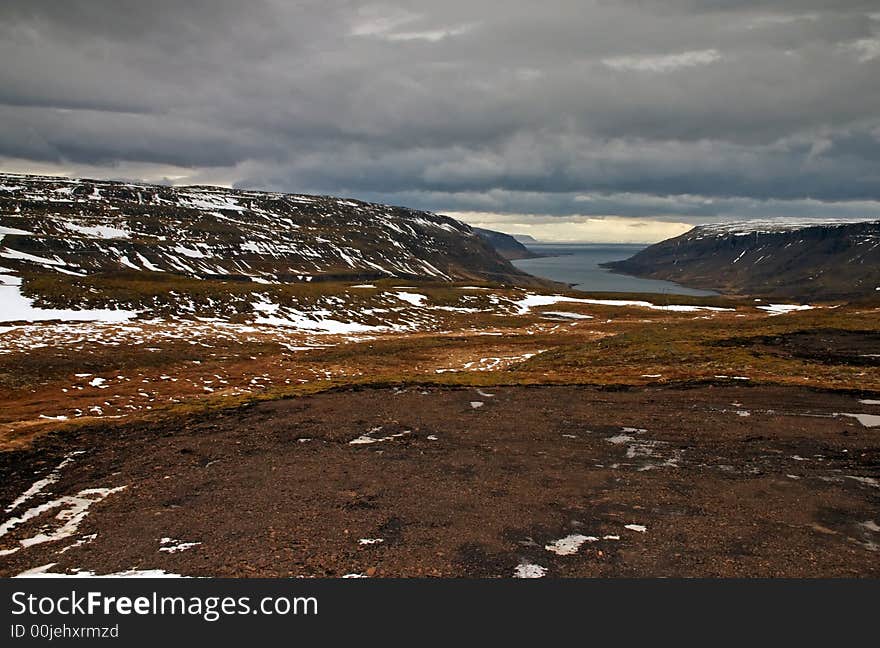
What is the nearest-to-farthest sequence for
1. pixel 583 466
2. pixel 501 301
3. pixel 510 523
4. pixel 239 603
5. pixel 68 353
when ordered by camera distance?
pixel 239 603
pixel 510 523
pixel 583 466
pixel 68 353
pixel 501 301

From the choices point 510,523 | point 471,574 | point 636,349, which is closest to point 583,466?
point 510,523

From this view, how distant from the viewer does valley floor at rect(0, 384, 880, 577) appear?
14.1 m

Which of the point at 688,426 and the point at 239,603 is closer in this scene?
the point at 239,603

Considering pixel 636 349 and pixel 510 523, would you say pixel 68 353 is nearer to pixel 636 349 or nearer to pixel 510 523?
pixel 510 523

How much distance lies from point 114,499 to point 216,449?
6104 millimetres

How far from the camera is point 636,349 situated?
56906 millimetres

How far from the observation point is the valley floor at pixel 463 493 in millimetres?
14109

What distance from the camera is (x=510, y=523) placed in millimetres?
16281

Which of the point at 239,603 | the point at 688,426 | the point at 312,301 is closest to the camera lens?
the point at 239,603

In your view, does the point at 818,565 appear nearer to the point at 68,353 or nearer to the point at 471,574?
the point at 471,574

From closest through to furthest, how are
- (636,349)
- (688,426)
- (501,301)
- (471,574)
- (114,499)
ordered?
(471,574), (114,499), (688,426), (636,349), (501,301)

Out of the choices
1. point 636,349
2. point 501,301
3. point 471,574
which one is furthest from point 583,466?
point 501,301

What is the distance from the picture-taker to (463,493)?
1888 centimetres

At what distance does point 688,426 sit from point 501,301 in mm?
119738
